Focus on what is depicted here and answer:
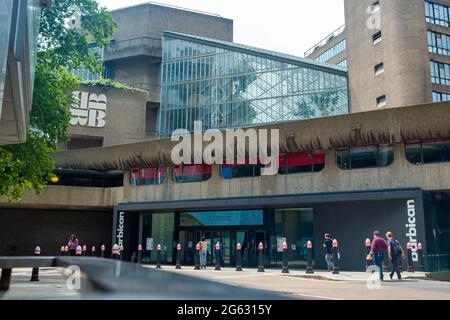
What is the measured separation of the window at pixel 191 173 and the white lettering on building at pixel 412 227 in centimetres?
1159

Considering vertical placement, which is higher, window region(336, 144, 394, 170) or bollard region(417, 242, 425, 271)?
window region(336, 144, 394, 170)

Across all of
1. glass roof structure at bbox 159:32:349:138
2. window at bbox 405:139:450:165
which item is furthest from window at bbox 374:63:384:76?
window at bbox 405:139:450:165

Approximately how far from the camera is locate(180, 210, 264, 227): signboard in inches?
1043

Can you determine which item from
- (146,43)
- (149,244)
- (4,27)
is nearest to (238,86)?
(146,43)

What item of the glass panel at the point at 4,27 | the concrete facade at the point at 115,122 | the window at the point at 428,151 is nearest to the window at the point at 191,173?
the window at the point at 428,151

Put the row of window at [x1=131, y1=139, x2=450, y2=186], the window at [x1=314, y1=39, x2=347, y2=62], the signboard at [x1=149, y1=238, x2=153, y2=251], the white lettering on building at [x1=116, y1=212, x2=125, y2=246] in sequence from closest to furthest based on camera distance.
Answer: the row of window at [x1=131, y1=139, x2=450, y2=186]
the signboard at [x1=149, y1=238, x2=153, y2=251]
the white lettering on building at [x1=116, y1=212, x2=125, y2=246]
the window at [x1=314, y1=39, x2=347, y2=62]

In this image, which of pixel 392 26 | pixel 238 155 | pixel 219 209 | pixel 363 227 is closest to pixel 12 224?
pixel 219 209

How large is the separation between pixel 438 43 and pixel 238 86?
64.0ft

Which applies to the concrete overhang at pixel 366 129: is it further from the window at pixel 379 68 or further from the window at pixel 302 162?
the window at pixel 379 68

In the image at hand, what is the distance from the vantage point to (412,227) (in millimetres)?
21219

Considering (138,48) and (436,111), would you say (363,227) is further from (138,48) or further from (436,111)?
(138,48)

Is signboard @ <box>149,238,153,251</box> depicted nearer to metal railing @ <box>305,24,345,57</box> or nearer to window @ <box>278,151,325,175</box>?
window @ <box>278,151,325,175</box>

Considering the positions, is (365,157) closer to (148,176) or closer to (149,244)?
(148,176)

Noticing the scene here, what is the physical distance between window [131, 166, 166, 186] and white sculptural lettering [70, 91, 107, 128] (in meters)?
13.8
